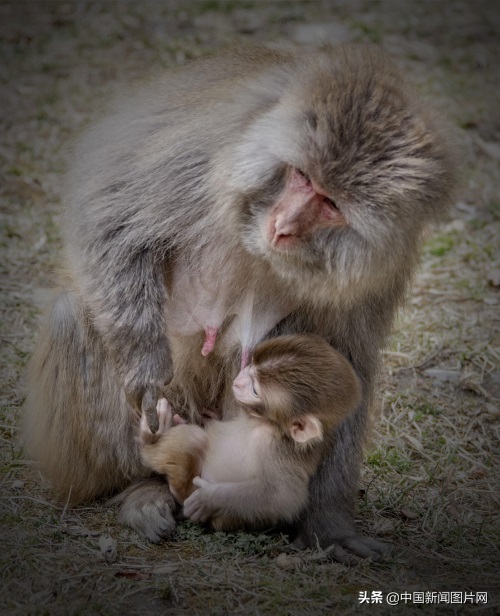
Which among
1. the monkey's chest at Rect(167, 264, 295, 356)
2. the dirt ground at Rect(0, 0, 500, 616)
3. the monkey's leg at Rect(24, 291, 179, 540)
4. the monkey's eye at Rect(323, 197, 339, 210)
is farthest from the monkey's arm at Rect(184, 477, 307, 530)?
the monkey's eye at Rect(323, 197, 339, 210)

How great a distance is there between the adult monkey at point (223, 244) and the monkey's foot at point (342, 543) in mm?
10

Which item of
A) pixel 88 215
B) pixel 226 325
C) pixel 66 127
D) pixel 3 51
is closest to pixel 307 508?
pixel 226 325

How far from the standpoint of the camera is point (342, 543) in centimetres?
415

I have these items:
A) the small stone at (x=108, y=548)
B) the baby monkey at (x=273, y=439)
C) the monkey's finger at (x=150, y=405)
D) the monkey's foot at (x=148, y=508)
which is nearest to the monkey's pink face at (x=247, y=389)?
the baby monkey at (x=273, y=439)

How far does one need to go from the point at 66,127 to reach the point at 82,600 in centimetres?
553

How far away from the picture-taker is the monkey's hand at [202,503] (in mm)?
3994

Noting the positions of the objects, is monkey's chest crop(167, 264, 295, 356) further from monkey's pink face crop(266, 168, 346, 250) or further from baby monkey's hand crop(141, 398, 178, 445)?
monkey's pink face crop(266, 168, 346, 250)

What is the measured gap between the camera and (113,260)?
408cm

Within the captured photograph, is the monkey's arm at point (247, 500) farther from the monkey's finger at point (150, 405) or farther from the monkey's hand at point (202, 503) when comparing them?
the monkey's finger at point (150, 405)

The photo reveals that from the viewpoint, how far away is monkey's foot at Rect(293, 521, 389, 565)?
405 cm

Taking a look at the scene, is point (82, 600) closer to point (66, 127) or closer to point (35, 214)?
point (35, 214)

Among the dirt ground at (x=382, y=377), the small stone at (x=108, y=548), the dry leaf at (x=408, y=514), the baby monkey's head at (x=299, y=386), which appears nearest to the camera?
the dirt ground at (x=382, y=377)

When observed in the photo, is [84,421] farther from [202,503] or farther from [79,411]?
[202,503]

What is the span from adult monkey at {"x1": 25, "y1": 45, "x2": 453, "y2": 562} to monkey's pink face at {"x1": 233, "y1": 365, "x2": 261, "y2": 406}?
30 centimetres
